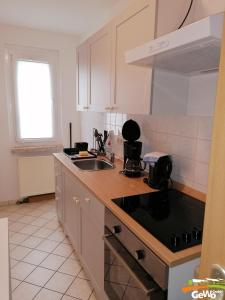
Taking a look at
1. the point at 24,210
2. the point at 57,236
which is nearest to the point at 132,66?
the point at 57,236

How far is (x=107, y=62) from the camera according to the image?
1.84m

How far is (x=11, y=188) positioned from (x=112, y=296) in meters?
2.41

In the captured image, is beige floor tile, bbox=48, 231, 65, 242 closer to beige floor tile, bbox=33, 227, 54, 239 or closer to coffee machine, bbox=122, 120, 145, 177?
beige floor tile, bbox=33, 227, 54, 239

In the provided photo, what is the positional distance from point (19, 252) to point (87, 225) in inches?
39.2

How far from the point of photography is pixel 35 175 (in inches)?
129

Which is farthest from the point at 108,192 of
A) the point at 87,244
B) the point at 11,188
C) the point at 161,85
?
the point at 11,188

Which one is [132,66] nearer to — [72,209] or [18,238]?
[72,209]

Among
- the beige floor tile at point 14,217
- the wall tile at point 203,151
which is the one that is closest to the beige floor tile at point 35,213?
the beige floor tile at point 14,217

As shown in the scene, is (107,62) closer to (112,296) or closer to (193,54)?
(193,54)

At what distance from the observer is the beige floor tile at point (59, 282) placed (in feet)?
5.74

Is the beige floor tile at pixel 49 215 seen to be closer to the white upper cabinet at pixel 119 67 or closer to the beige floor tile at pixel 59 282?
the beige floor tile at pixel 59 282

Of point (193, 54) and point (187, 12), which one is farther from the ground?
point (187, 12)

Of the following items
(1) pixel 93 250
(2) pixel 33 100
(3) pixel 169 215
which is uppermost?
(2) pixel 33 100

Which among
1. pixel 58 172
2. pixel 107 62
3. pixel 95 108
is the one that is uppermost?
pixel 107 62
